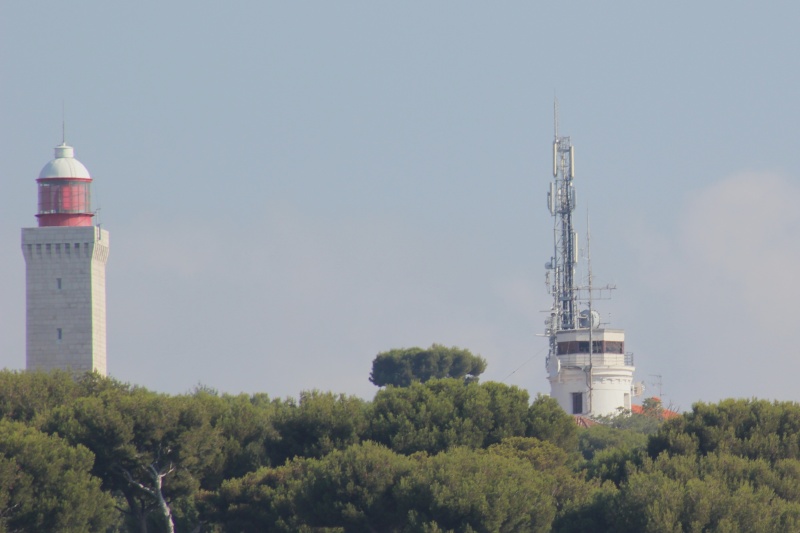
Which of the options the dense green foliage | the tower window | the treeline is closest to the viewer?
the treeline

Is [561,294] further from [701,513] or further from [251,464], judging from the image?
[701,513]

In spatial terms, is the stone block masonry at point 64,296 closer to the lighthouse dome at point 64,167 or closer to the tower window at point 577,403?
the lighthouse dome at point 64,167

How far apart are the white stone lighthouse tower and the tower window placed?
2714 centimetres

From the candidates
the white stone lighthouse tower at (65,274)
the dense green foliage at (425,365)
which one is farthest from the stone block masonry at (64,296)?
the dense green foliage at (425,365)

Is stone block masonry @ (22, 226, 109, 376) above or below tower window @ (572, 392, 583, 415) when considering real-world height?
above

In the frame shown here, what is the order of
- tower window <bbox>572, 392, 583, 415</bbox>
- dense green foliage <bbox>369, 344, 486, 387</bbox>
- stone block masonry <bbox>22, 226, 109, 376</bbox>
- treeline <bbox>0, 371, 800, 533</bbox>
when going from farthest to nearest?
dense green foliage <bbox>369, 344, 486, 387</bbox>, tower window <bbox>572, 392, 583, 415</bbox>, stone block masonry <bbox>22, 226, 109, 376</bbox>, treeline <bbox>0, 371, 800, 533</bbox>

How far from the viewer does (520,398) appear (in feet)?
226

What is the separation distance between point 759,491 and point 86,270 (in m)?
57.7

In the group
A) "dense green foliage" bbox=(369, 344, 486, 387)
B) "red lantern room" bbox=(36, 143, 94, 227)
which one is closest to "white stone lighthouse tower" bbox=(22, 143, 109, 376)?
"red lantern room" bbox=(36, 143, 94, 227)

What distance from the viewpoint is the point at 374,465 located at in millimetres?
56156

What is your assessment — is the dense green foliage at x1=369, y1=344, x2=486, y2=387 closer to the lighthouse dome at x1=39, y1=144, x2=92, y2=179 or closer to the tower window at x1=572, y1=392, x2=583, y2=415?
the tower window at x1=572, y1=392, x2=583, y2=415

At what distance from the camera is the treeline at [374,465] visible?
2127 inches

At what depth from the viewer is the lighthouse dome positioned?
10600 cm

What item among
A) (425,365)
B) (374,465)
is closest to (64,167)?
(425,365)
